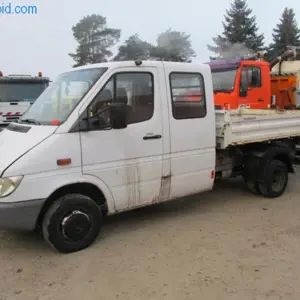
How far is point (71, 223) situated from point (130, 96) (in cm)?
171

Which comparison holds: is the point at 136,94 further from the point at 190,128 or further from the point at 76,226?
the point at 76,226

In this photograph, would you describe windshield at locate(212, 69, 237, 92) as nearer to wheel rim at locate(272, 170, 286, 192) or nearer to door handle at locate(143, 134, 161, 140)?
wheel rim at locate(272, 170, 286, 192)

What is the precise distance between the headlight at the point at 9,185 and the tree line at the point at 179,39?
38.9 ft

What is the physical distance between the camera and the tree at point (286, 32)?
46438mm

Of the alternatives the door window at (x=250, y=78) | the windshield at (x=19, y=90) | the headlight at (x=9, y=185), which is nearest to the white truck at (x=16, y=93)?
the windshield at (x=19, y=90)

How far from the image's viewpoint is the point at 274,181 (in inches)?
269

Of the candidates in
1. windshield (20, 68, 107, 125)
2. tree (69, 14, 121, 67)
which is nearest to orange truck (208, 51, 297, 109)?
windshield (20, 68, 107, 125)

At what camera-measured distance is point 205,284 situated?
3.81 meters

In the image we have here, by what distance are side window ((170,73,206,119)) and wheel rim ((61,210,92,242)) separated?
181 centimetres

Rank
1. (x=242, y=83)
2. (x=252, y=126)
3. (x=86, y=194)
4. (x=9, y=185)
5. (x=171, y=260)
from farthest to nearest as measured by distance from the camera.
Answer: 1. (x=242, y=83)
2. (x=252, y=126)
3. (x=86, y=194)
4. (x=171, y=260)
5. (x=9, y=185)

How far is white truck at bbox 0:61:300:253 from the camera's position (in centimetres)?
430

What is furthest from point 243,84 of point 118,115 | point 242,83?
point 118,115

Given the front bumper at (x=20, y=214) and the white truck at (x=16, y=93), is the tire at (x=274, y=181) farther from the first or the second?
the white truck at (x=16, y=93)

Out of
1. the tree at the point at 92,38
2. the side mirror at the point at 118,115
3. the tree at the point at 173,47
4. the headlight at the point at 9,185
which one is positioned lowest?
the headlight at the point at 9,185
